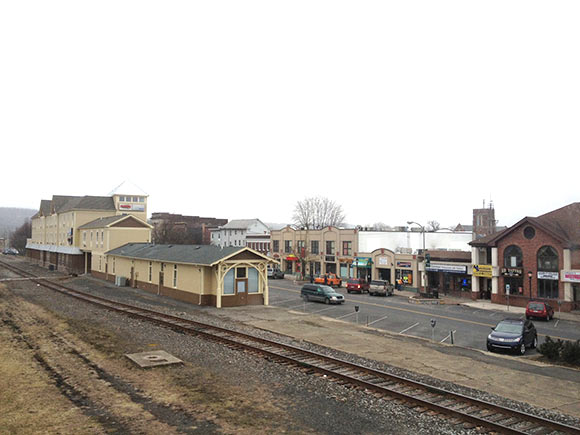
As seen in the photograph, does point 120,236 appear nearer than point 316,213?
Yes

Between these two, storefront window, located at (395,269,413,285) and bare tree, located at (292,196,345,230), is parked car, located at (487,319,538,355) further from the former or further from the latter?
bare tree, located at (292,196,345,230)

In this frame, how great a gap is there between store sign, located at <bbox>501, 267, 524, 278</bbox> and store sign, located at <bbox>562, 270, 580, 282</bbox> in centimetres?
390

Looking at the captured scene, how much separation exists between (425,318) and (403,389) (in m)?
19.2

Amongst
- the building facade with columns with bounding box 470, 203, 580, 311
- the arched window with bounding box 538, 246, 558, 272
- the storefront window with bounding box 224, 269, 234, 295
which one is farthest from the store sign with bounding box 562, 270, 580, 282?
the storefront window with bounding box 224, 269, 234, 295

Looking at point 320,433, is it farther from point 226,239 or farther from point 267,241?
point 226,239

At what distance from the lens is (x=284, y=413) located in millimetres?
11195

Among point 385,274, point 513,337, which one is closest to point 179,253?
point 513,337

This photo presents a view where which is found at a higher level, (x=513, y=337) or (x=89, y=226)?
(x=89, y=226)

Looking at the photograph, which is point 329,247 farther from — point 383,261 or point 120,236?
point 120,236

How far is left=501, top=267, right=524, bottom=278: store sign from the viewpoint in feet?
136

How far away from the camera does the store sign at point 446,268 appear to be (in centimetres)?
4797

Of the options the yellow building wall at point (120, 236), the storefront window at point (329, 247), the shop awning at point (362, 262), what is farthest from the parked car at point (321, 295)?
the storefront window at point (329, 247)

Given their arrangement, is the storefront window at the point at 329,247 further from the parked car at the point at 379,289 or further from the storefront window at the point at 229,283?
the storefront window at the point at 229,283

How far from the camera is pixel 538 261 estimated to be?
40.2 metres
